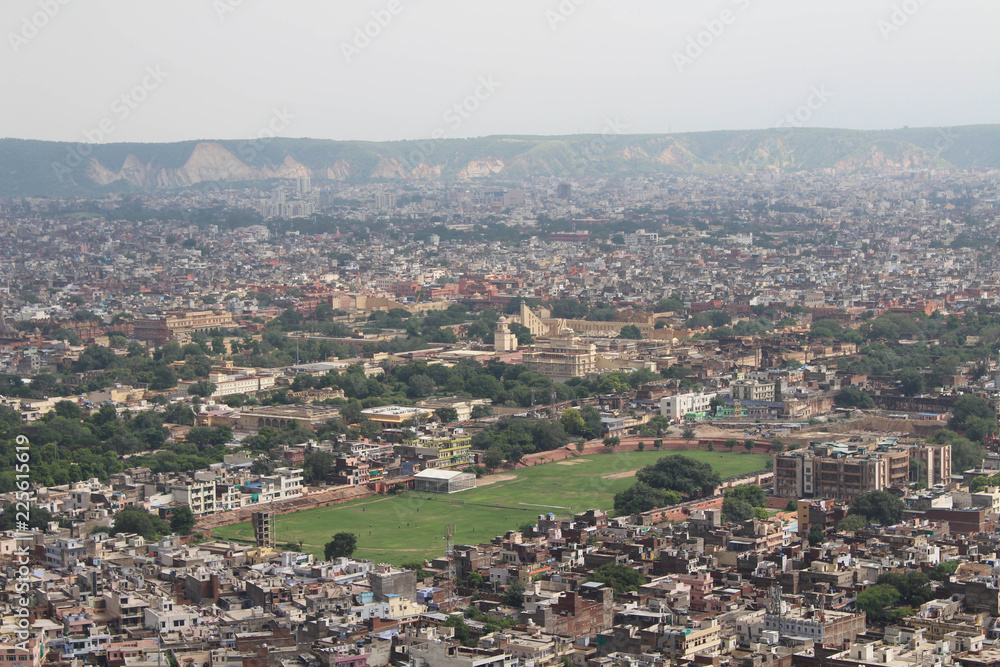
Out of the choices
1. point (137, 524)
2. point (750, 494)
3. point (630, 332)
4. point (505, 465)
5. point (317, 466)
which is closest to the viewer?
point (137, 524)

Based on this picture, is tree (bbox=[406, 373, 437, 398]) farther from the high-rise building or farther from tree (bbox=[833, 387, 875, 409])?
the high-rise building

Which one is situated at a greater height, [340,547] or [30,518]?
[30,518]

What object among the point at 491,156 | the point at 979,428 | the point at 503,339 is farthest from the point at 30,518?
the point at 491,156

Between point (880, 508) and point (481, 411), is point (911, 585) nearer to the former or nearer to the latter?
point (880, 508)

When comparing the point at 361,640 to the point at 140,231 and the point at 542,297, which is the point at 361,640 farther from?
the point at 140,231

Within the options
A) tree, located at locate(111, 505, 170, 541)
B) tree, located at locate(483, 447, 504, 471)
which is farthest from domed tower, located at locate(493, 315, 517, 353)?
tree, located at locate(111, 505, 170, 541)

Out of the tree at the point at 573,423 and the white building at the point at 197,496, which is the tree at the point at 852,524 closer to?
the white building at the point at 197,496

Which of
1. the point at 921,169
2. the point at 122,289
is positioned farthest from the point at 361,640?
the point at 921,169
